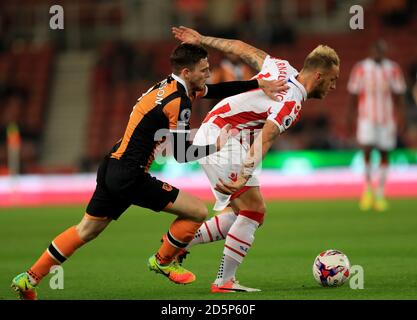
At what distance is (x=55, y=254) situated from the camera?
282 inches

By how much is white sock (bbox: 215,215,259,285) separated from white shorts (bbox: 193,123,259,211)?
0.66 ft

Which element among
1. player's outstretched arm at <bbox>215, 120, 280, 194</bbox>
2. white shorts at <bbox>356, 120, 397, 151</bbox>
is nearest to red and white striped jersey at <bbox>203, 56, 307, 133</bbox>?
player's outstretched arm at <bbox>215, 120, 280, 194</bbox>

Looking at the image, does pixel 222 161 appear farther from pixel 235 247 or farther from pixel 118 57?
pixel 118 57

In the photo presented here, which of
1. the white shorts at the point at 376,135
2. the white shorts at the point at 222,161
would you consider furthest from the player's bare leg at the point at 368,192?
the white shorts at the point at 222,161

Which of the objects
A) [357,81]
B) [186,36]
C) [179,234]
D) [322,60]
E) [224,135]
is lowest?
[179,234]

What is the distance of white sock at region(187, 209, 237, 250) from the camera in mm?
8102

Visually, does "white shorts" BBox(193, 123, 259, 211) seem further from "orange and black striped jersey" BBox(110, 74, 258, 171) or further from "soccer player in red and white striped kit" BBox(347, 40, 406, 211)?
"soccer player in red and white striped kit" BBox(347, 40, 406, 211)

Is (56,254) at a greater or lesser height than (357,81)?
lesser

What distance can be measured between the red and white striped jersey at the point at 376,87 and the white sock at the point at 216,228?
8311 millimetres

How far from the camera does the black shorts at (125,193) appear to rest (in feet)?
23.6

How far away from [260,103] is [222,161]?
52 cm

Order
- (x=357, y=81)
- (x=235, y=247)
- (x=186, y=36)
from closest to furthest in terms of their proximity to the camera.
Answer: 1. (x=235, y=247)
2. (x=186, y=36)
3. (x=357, y=81)

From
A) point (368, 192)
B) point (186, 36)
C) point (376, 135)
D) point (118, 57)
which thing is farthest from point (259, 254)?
point (118, 57)
